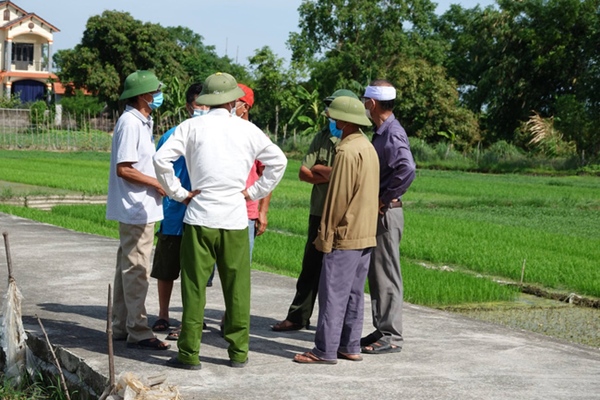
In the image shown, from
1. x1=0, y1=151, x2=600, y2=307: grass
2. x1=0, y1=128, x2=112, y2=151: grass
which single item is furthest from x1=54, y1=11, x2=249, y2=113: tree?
x1=0, y1=151, x2=600, y2=307: grass

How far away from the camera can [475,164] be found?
43562 mm

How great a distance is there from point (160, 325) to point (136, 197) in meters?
1.09

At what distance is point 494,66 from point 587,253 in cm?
3853

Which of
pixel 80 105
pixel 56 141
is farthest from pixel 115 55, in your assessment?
pixel 56 141

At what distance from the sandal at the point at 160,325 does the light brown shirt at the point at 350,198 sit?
1437mm

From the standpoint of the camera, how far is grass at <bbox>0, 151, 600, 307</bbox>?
38.9ft

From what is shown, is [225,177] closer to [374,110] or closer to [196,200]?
[196,200]

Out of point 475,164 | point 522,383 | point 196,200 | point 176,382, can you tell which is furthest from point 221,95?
point 475,164

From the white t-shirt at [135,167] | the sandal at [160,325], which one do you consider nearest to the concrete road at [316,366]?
the sandal at [160,325]

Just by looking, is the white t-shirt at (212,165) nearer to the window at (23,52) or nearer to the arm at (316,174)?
the arm at (316,174)

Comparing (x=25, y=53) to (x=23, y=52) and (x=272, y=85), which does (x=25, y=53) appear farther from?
(x=272, y=85)

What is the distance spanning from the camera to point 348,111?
6406 mm

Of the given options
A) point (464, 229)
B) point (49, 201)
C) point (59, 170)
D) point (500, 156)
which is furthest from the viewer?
point (500, 156)

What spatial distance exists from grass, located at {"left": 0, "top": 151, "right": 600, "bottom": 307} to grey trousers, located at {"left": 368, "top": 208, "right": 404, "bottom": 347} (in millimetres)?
3315
